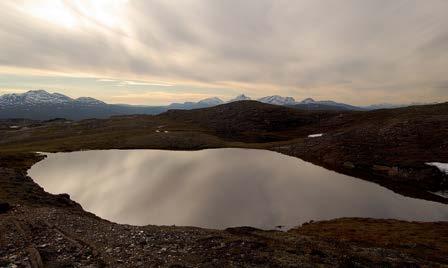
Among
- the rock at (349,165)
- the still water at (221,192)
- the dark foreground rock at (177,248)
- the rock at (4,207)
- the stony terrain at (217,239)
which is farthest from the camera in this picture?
the rock at (349,165)

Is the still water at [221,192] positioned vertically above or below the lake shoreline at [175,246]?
below

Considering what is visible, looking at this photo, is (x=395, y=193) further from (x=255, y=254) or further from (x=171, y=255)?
(x=171, y=255)

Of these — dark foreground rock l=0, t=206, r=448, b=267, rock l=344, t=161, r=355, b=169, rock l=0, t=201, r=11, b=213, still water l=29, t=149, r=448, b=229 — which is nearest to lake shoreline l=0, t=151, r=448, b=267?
dark foreground rock l=0, t=206, r=448, b=267

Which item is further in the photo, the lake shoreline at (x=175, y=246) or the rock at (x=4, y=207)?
the rock at (x=4, y=207)

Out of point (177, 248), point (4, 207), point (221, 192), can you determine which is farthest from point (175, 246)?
point (221, 192)

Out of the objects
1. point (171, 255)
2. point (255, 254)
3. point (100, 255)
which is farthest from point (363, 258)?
point (100, 255)

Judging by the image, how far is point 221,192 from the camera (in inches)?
2330

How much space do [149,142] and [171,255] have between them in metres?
110

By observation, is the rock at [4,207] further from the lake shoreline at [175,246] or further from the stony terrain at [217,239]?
the lake shoreline at [175,246]

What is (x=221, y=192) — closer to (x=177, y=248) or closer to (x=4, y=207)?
(x=177, y=248)

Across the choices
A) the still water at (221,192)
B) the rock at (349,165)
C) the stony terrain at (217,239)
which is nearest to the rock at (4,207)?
the stony terrain at (217,239)

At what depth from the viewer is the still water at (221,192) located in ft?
156

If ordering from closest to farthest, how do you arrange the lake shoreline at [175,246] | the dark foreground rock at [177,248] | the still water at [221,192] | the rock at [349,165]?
1. the dark foreground rock at [177,248]
2. the lake shoreline at [175,246]
3. the still water at [221,192]
4. the rock at [349,165]

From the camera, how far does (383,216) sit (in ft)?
167
